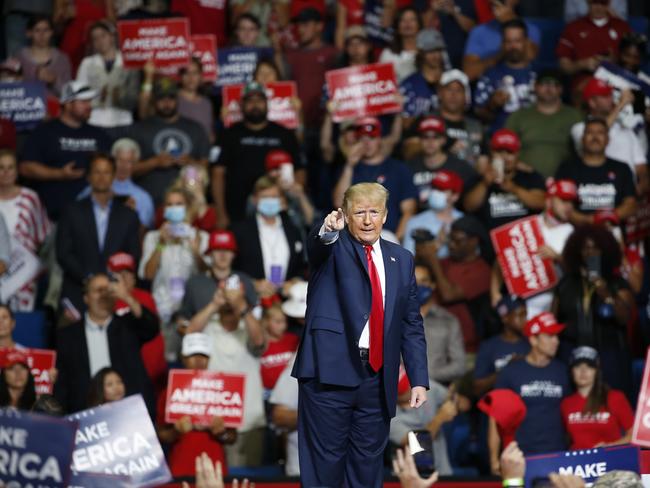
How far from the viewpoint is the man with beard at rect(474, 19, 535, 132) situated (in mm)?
12305

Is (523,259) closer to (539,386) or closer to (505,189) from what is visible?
(505,189)

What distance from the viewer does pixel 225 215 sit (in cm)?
1142

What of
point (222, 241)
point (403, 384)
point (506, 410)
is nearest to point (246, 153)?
point (222, 241)

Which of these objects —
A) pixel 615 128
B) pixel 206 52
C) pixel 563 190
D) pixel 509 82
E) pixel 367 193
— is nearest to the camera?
pixel 367 193

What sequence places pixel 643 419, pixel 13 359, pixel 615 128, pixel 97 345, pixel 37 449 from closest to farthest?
pixel 37 449 → pixel 643 419 → pixel 13 359 → pixel 97 345 → pixel 615 128

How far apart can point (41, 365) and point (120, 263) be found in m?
0.94

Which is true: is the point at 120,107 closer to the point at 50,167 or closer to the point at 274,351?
the point at 50,167

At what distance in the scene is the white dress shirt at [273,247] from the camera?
415 inches

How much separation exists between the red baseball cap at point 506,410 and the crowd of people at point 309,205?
64mm

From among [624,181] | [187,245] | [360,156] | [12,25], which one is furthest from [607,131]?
[12,25]

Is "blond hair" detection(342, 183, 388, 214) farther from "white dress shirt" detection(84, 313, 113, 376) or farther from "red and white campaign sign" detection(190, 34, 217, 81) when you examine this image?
"red and white campaign sign" detection(190, 34, 217, 81)

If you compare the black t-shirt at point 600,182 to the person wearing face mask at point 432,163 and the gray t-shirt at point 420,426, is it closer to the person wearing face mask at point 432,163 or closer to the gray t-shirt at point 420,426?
the person wearing face mask at point 432,163

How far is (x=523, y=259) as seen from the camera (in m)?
10.3

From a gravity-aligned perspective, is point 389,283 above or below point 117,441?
above
